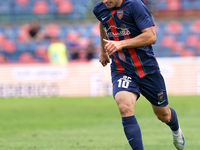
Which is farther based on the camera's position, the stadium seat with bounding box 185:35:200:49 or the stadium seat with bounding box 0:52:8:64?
the stadium seat with bounding box 185:35:200:49

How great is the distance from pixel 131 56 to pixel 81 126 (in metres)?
4.27

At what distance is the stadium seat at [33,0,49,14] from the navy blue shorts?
62.3 feet

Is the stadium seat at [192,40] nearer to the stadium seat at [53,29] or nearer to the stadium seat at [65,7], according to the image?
the stadium seat at [65,7]

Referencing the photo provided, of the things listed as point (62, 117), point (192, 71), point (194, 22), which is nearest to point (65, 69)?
point (192, 71)

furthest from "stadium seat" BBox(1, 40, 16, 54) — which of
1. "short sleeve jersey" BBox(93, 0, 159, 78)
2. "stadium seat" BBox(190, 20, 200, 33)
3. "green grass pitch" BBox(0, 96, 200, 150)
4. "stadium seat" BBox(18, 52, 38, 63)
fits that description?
"short sleeve jersey" BBox(93, 0, 159, 78)

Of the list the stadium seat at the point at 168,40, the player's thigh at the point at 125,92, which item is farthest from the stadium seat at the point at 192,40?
the player's thigh at the point at 125,92

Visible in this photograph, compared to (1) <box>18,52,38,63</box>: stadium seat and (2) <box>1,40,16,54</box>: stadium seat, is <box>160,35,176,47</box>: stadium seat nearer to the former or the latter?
(1) <box>18,52,38,63</box>: stadium seat

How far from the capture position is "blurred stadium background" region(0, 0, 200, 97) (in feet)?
56.0

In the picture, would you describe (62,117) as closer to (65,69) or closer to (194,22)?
(65,69)

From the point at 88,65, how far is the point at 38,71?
2.11 m

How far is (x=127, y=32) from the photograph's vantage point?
5250 mm

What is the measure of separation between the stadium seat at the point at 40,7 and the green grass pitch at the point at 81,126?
10248 millimetres

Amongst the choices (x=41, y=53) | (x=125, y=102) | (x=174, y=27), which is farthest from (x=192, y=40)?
(x=125, y=102)

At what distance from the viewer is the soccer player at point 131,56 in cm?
493
